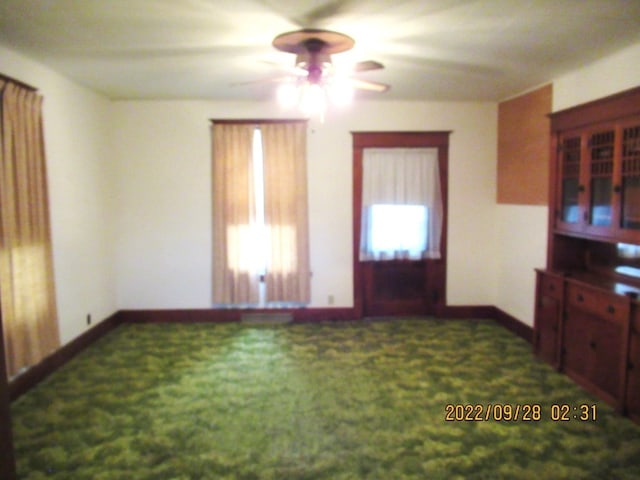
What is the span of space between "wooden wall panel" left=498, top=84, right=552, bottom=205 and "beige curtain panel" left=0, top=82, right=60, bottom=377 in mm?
4400

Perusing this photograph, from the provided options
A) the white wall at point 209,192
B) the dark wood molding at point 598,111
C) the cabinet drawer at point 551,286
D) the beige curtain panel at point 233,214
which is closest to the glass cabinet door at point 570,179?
the dark wood molding at point 598,111

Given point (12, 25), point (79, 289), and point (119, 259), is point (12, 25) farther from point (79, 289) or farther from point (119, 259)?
point (119, 259)

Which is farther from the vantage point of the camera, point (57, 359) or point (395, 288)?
point (395, 288)

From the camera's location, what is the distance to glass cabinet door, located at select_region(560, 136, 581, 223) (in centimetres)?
373

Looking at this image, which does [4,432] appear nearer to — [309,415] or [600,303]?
[309,415]

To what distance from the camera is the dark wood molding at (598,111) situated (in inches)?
123

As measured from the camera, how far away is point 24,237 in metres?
3.40

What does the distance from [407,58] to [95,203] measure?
3.54 meters

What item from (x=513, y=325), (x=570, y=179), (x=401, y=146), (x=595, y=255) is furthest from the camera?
(x=401, y=146)

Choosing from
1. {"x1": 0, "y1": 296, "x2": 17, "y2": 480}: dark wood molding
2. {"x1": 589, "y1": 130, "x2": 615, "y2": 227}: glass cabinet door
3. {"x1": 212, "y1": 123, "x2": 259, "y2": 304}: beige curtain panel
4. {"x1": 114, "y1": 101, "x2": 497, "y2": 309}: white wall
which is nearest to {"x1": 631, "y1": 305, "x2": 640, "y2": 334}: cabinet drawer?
{"x1": 589, "y1": 130, "x2": 615, "y2": 227}: glass cabinet door

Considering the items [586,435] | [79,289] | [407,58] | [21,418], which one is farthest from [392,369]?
[79,289]

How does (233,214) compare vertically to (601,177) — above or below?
below

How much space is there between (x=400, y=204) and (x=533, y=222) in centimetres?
145

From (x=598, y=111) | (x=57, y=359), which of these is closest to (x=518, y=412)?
(x=598, y=111)
